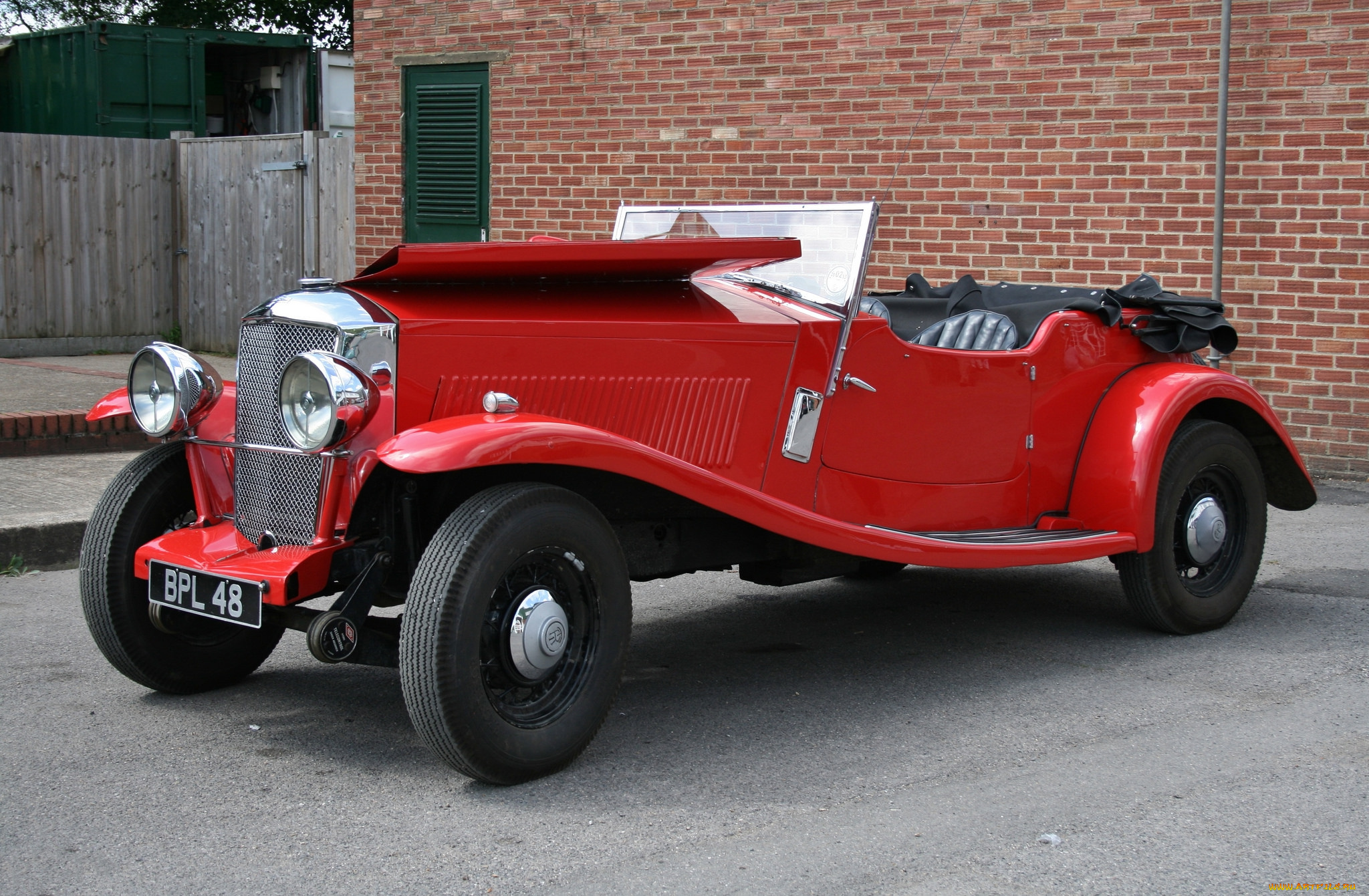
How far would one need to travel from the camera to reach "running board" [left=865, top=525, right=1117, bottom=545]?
13.9ft

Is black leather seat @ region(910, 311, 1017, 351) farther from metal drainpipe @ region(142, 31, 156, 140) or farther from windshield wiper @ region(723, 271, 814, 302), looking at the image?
metal drainpipe @ region(142, 31, 156, 140)

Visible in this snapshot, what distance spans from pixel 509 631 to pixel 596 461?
47 cm

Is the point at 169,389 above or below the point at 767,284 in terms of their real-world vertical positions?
below

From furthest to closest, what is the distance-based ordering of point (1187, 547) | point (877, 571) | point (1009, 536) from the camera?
1. point (877, 571)
2. point (1187, 547)
3. point (1009, 536)

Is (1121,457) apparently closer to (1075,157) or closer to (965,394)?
(965,394)

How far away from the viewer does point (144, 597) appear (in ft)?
12.3

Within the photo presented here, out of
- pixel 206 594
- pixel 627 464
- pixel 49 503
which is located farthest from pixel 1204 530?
pixel 49 503

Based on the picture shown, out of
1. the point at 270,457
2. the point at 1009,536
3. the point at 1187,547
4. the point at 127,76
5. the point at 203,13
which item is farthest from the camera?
the point at 203,13

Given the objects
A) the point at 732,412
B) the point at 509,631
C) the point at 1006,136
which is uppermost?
the point at 1006,136

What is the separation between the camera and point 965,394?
14.4 feet

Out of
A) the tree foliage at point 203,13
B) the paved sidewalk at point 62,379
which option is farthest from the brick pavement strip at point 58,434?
the tree foliage at point 203,13

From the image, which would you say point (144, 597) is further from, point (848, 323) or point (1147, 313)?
point (1147, 313)

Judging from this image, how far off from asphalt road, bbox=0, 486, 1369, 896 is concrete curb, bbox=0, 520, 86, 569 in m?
0.80

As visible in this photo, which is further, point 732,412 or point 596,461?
point 732,412
